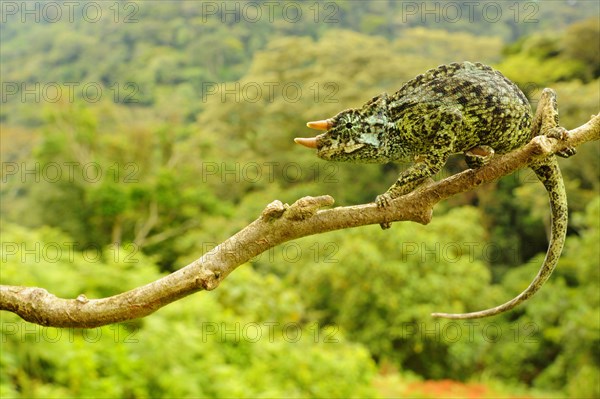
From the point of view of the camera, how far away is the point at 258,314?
730 cm

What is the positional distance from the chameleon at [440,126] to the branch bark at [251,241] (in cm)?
5

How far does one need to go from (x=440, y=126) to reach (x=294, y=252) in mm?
10014

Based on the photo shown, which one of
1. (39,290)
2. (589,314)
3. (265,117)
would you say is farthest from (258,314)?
(265,117)

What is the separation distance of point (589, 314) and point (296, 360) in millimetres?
4636

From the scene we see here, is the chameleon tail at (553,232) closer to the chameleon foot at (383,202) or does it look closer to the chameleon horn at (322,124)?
the chameleon foot at (383,202)

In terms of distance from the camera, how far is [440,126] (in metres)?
1.58

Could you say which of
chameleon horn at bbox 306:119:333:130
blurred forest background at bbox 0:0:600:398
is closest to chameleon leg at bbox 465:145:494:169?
chameleon horn at bbox 306:119:333:130

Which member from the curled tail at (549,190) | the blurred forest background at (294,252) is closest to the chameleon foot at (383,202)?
the curled tail at (549,190)

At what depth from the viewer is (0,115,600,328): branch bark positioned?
4.60ft

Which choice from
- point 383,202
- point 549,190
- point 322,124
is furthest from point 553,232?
point 322,124

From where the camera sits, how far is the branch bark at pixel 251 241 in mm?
1401

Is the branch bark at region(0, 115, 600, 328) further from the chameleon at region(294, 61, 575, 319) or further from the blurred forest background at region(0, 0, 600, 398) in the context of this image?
the blurred forest background at region(0, 0, 600, 398)

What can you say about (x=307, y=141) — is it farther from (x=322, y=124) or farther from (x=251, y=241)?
(x=251, y=241)

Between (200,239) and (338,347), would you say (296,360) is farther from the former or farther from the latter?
(200,239)
